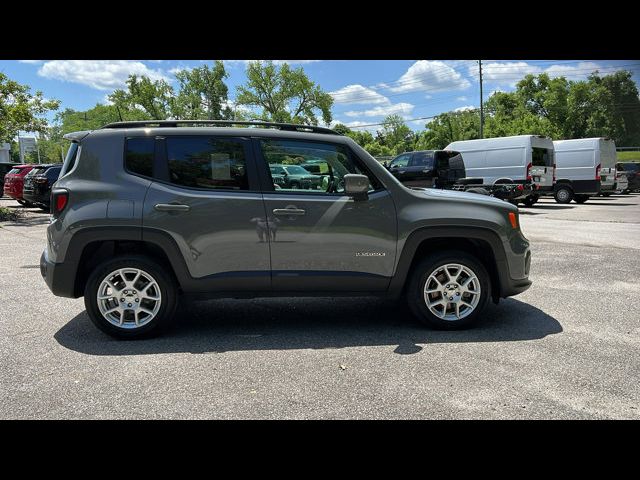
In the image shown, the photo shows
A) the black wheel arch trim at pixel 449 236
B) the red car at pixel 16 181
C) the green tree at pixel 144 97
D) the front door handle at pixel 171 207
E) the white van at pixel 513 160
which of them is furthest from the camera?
the green tree at pixel 144 97

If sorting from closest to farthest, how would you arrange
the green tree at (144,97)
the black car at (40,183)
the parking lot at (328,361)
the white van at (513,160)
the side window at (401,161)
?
the parking lot at (328,361) < the black car at (40,183) < the side window at (401,161) < the white van at (513,160) < the green tree at (144,97)

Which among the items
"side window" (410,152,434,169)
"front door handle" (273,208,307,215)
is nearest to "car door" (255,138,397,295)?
"front door handle" (273,208,307,215)

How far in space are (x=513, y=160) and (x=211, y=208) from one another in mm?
15433

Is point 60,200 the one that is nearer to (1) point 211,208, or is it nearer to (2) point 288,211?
(1) point 211,208

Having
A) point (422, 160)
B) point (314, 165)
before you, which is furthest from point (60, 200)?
point (422, 160)

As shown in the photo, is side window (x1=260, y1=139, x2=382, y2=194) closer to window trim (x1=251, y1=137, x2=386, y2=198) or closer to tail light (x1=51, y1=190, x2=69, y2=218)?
window trim (x1=251, y1=137, x2=386, y2=198)

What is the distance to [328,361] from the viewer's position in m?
3.69

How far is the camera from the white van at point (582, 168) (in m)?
19.0

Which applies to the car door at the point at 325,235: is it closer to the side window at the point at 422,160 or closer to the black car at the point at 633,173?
the side window at the point at 422,160

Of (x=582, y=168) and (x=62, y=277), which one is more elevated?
(x=582, y=168)

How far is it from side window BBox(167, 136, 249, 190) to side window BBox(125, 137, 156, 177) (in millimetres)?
168

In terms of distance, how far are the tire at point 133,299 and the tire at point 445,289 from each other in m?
2.23

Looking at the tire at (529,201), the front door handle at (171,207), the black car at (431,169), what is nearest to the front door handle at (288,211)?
the front door handle at (171,207)
